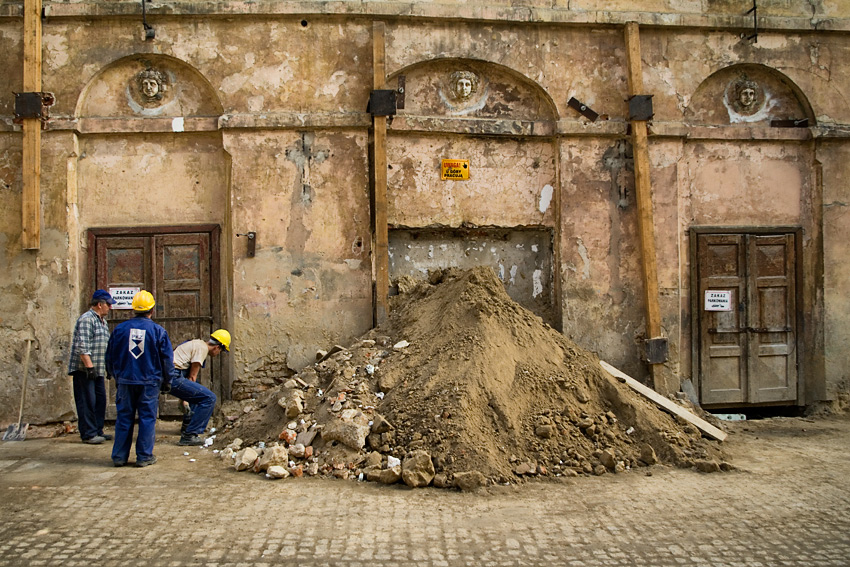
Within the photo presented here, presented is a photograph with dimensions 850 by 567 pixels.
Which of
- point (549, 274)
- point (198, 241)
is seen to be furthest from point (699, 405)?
point (198, 241)

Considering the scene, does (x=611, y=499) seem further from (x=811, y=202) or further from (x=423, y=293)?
(x=811, y=202)

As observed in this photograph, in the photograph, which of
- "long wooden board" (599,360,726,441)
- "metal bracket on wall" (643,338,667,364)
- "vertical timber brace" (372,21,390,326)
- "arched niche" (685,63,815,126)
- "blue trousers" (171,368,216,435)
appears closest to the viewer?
"blue trousers" (171,368,216,435)

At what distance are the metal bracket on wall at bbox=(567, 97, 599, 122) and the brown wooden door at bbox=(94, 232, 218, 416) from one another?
470 cm

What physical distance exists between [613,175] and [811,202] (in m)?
2.76

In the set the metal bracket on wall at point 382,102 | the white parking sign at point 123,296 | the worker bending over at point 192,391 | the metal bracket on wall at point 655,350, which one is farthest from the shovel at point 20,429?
the metal bracket on wall at point 655,350

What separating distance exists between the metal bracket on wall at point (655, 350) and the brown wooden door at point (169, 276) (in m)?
5.21

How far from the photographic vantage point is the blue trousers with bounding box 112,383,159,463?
5875 mm

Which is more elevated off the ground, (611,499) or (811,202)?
(811,202)

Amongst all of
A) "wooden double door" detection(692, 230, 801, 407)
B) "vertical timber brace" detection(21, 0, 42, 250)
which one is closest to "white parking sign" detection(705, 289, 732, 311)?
"wooden double door" detection(692, 230, 801, 407)

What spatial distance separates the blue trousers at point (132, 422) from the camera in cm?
588

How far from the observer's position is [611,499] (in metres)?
5.05

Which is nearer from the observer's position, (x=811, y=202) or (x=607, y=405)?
(x=607, y=405)

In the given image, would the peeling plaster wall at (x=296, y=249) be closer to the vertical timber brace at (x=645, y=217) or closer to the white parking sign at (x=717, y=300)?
the vertical timber brace at (x=645, y=217)

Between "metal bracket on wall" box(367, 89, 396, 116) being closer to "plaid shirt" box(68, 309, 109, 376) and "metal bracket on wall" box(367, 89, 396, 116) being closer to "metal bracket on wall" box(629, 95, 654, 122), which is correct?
"metal bracket on wall" box(629, 95, 654, 122)
